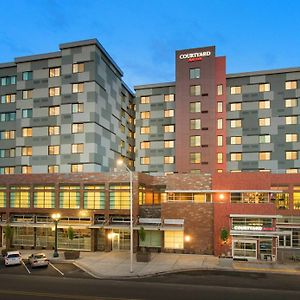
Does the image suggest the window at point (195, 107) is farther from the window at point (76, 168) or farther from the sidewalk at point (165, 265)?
the sidewalk at point (165, 265)

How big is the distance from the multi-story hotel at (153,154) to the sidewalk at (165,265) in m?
2.53

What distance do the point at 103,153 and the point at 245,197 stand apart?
27.8 metres

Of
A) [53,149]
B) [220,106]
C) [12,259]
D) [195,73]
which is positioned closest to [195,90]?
[195,73]

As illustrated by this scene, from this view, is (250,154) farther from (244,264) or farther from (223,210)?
(244,264)

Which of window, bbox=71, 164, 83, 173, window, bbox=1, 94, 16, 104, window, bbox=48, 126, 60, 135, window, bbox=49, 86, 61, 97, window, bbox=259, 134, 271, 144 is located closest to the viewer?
window, bbox=71, 164, 83, 173

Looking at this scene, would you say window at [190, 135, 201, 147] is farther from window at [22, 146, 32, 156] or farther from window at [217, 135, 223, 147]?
window at [22, 146, 32, 156]

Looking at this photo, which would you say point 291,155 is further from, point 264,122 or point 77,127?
point 77,127

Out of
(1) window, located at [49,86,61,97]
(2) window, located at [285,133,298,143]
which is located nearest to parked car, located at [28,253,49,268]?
(1) window, located at [49,86,61,97]

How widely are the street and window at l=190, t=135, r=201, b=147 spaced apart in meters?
35.3

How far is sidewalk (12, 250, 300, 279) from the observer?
31656mm

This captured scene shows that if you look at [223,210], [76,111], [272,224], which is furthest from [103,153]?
[272,224]

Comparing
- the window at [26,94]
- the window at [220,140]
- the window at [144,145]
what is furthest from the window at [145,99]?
the window at [26,94]

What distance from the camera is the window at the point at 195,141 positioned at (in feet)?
211

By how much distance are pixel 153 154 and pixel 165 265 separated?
36735 millimetres
